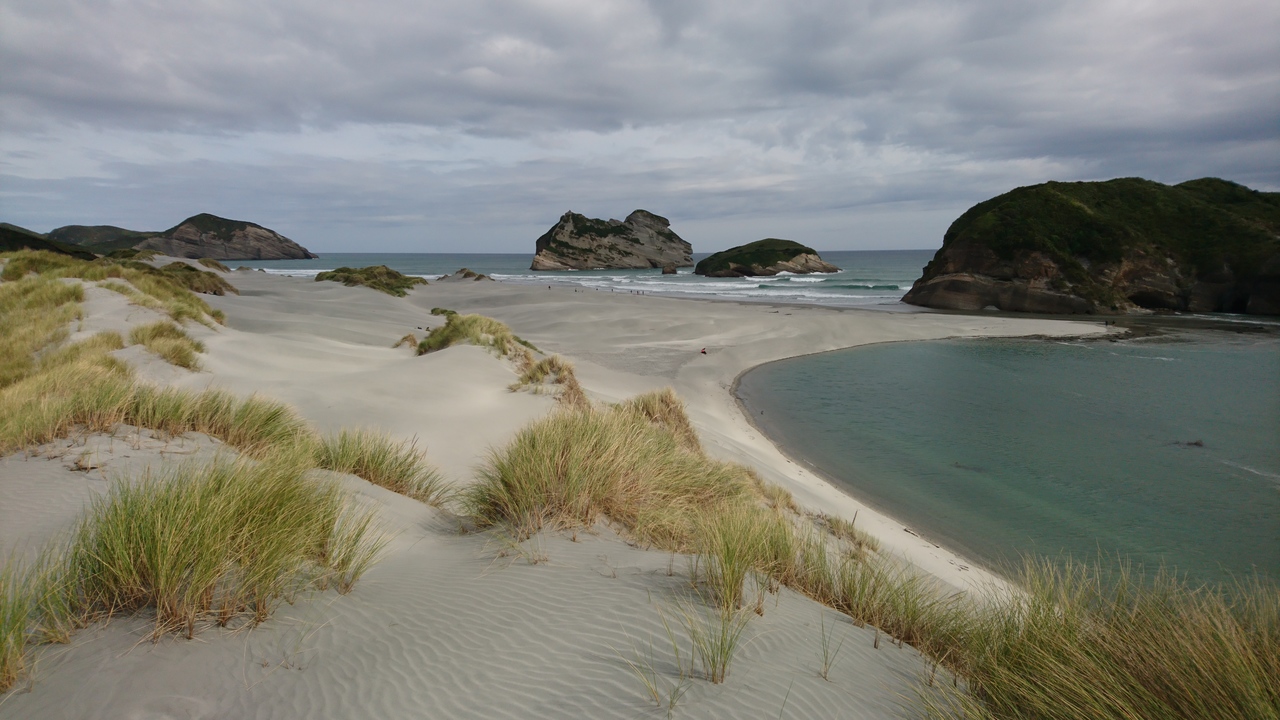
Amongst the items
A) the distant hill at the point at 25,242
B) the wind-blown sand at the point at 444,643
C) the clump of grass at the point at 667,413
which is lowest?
the clump of grass at the point at 667,413

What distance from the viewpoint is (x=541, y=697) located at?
2436 mm

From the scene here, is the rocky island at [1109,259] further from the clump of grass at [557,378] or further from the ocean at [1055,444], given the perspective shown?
the clump of grass at [557,378]

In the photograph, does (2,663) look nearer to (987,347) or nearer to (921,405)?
(921,405)

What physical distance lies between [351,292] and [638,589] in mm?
36480

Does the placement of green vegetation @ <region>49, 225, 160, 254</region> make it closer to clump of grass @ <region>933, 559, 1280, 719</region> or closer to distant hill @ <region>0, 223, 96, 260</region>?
distant hill @ <region>0, 223, 96, 260</region>

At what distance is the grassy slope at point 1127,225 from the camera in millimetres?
40188

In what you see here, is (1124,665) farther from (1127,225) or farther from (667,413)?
(1127,225)

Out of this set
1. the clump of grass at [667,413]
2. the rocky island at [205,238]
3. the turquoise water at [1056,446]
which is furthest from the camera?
the rocky island at [205,238]

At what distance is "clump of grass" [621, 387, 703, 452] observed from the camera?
9.26 meters

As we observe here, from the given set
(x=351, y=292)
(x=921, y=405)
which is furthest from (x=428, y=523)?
(x=351, y=292)

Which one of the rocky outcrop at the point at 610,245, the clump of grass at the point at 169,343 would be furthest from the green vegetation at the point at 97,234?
the clump of grass at the point at 169,343

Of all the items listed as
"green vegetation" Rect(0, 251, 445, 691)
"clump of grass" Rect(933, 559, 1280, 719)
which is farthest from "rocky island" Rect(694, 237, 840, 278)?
"clump of grass" Rect(933, 559, 1280, 719)

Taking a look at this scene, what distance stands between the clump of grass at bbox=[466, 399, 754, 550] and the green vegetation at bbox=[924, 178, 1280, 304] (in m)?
43.8

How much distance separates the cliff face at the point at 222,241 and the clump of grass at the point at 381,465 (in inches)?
5634
